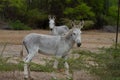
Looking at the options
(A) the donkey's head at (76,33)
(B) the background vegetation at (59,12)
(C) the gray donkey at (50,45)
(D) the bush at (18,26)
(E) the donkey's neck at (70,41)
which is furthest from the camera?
(B) the background vegetation at (59,12)

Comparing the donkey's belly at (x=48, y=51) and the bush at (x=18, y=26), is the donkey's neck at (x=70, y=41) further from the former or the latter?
the bush at (x=18, y=26)

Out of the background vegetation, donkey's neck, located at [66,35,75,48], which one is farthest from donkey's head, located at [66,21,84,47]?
the background vegetation

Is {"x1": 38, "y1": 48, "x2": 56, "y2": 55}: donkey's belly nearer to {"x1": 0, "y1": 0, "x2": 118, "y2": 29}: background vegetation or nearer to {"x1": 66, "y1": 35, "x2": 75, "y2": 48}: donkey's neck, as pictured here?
{"x1": 66, "y1": 35, "x2": 75, "y2": 48}: donkey's neck

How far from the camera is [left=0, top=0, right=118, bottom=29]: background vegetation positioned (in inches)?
1676

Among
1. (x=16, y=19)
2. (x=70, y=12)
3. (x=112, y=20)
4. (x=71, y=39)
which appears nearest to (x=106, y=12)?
(x=112, y=20)

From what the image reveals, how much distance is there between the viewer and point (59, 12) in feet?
148

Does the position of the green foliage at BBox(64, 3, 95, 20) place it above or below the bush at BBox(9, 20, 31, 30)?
above

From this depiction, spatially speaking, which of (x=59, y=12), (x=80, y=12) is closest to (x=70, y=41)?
(x=80, y=12)

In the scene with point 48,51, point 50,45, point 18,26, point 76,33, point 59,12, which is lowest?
point 18,26

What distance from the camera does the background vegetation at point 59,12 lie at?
140 ft

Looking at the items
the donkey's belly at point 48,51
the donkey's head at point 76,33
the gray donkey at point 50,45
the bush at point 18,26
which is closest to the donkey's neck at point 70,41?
the gray donkey at point 50,45

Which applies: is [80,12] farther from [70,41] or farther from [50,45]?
[50,45]

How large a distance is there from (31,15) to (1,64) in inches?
1372

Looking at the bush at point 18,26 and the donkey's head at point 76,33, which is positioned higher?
the donkey's head at point 76,33
